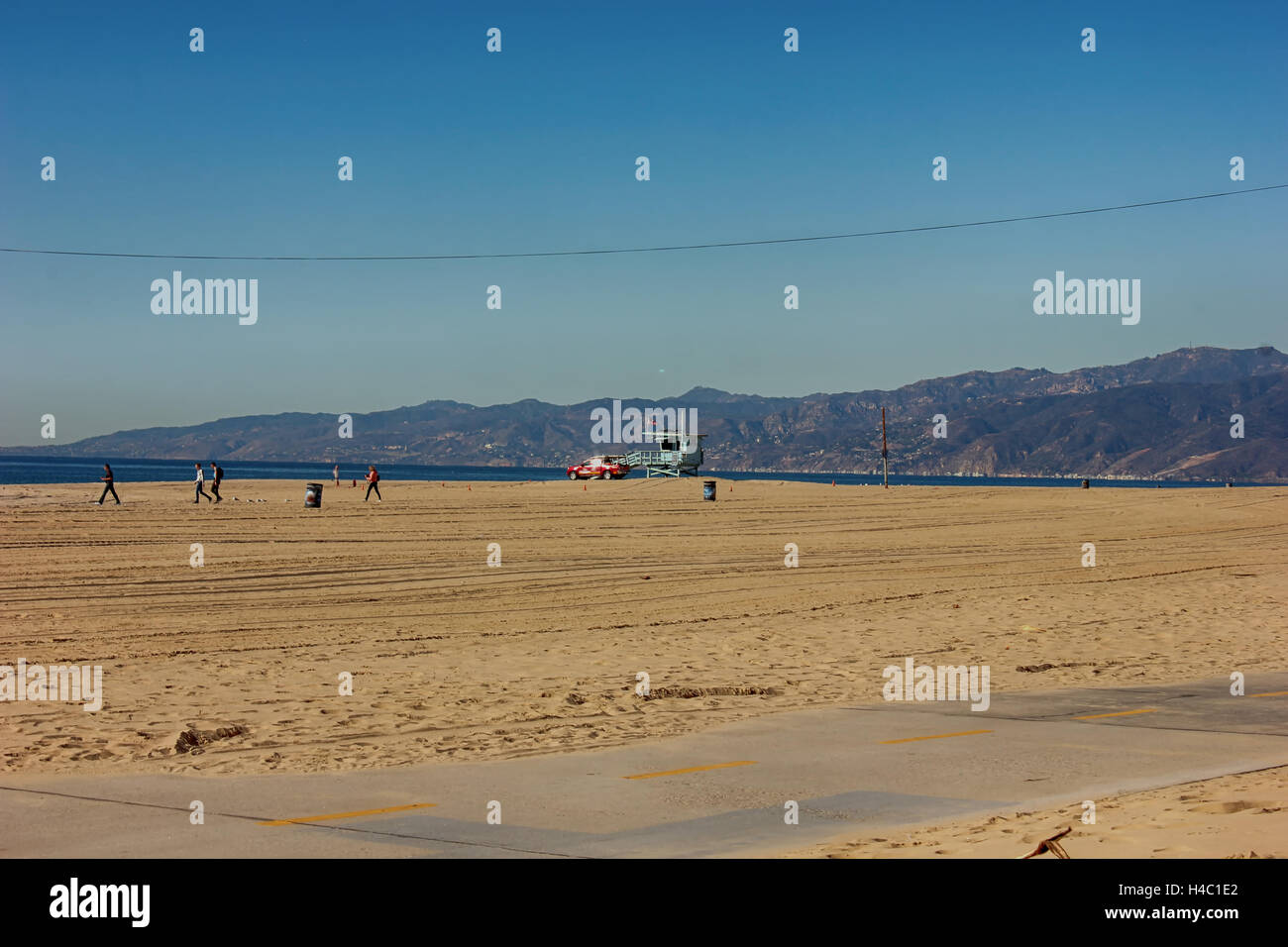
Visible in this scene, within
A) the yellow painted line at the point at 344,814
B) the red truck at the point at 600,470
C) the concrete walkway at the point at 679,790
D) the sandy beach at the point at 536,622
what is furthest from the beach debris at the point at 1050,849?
the red truck at the point at 600,470

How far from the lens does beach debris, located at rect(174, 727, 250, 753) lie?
955 centimetres

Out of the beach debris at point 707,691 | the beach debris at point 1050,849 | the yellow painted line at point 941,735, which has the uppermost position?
the beach debris at point 1050,849

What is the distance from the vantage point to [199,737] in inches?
389

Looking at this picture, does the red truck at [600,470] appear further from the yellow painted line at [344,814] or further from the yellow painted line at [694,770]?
the yellow painted line at [344,814]

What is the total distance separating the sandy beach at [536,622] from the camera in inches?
419

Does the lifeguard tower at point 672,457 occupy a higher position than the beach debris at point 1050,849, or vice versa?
the lifeguard tower at point 672,457

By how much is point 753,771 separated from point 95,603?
1419 centimetres

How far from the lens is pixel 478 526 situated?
1473 inches

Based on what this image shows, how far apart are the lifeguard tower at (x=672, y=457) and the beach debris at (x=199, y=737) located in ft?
235

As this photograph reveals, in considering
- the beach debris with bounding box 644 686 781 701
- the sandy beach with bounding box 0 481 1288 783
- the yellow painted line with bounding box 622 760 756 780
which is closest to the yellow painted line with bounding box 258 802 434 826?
the sandy beach with bounding box 0 481 1288 783

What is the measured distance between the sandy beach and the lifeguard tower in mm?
43175
